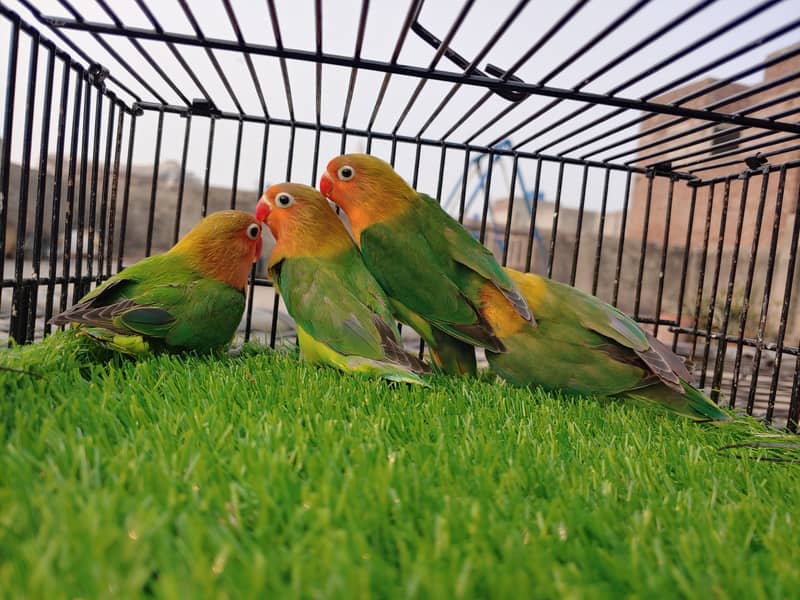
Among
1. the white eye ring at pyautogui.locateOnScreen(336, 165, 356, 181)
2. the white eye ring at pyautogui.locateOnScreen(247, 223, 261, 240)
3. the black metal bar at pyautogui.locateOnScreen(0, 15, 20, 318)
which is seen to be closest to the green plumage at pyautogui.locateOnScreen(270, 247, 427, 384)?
the white eye ring at pyautogui.locateOnScreen(247, 223, 261, 240)

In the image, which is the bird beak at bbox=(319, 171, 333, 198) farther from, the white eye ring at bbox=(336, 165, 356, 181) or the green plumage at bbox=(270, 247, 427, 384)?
the green plumage at bbox=(270, 247, 427, 384)

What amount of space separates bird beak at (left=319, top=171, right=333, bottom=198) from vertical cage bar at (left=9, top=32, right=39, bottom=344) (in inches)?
33.0

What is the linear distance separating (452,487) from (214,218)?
1.36m

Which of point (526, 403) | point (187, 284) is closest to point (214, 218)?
point (187, 284)

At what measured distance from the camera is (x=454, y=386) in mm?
1604

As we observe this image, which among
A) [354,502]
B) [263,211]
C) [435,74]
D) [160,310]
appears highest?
[435,74]

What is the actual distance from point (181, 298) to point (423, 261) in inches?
29.4

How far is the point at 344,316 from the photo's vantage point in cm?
155

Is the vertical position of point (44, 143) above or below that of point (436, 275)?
above

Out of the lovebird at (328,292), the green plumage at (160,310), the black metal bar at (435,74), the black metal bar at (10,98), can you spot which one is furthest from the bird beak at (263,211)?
the black metal bar at (10,98)

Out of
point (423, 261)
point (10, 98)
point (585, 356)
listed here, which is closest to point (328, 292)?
point (423, 261)

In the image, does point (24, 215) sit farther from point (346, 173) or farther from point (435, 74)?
point (435, 74)

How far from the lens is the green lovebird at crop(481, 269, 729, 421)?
1.59m

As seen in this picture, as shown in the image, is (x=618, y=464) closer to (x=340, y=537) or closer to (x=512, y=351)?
(x=340, y=537)
